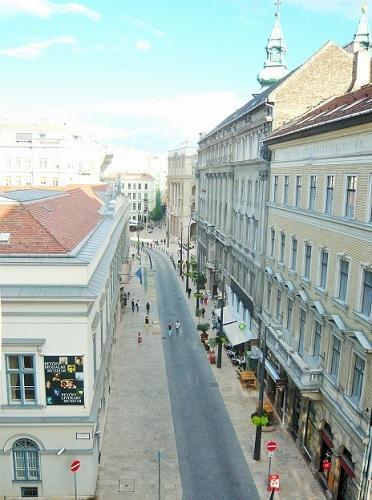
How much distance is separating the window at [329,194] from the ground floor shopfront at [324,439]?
870 cm

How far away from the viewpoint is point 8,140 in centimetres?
9138

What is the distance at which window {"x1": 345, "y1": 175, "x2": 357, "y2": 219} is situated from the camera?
67.1 ft

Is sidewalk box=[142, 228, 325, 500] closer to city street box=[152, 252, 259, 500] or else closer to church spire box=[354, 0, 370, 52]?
city street box=[152, 252, 259, 500]

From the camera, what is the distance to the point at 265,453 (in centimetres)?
2538

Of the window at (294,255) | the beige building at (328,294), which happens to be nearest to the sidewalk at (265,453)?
the beige building at (328,294)

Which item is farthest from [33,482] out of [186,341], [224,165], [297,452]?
[224,165]

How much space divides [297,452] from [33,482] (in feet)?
43.6

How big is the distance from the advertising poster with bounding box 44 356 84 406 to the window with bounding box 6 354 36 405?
2.07 ft

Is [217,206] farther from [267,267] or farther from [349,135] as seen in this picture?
[349,135]

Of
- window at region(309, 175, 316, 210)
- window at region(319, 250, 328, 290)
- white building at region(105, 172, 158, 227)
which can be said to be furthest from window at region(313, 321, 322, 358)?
white building at region(105, 172, 158, 227)

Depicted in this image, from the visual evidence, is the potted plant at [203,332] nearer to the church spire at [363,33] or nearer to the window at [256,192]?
the window at [256,192]

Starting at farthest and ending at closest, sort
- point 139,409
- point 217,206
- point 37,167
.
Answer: point 37,167
point 217,206
point 139,409

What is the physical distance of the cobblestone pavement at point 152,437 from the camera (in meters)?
22.2

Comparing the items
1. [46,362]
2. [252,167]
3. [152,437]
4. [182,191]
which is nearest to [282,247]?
[252,167]
